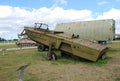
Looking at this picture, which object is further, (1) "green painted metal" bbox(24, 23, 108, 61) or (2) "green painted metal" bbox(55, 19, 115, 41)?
(2) "green painted metal" bbox(55, 19, 115, 41)

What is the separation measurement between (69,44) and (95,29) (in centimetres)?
846

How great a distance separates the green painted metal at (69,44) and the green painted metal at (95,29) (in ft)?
22.0

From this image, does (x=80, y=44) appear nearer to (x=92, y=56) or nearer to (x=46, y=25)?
(x=92, y=56)

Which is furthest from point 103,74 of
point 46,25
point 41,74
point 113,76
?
point 46,25

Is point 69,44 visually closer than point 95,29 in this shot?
Yes

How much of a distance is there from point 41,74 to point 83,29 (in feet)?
47.6

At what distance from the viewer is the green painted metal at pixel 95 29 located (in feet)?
76.0

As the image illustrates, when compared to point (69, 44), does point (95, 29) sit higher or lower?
higher

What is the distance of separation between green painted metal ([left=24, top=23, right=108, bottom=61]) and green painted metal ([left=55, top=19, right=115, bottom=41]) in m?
6.72

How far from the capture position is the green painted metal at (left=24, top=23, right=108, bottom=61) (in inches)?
595

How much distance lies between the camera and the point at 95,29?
78.8 ft

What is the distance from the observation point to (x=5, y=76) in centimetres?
1118

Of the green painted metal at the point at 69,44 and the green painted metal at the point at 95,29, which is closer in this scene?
the green painted metal at the point at 69,44

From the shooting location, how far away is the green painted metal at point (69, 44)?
49.5 ft
